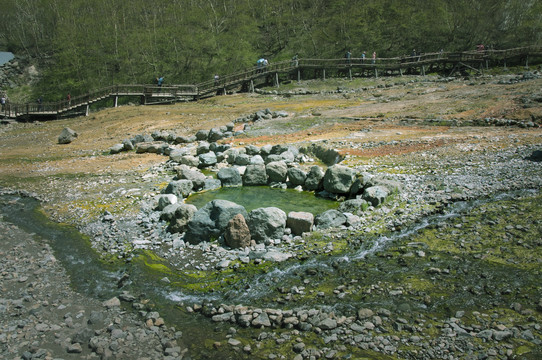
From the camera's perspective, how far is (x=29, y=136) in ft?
103

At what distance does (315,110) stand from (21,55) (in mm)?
55817

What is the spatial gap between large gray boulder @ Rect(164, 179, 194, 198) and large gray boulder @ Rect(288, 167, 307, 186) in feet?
12.2

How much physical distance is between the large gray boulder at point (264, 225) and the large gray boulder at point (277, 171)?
15.8ft

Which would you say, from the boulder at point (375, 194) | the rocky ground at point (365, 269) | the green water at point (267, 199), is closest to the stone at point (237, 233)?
the rocky ground at point (365, 269)

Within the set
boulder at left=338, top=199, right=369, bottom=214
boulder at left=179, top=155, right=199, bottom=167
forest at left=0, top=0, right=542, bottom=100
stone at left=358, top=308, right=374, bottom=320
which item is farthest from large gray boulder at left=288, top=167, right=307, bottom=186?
forest at left=0, top=0, right=542, bottom=100

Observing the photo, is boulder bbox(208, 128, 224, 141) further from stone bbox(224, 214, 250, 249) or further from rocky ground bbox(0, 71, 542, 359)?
stone bbox(224, 214, 250, 249)

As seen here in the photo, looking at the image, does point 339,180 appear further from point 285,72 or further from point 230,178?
point 285,72

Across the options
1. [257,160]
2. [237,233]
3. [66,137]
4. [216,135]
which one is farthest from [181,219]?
[66,137]

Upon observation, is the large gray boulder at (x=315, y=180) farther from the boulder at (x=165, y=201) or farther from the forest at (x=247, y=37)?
the forest at (x=247, y=37)

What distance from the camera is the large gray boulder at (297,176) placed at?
46.7 ft

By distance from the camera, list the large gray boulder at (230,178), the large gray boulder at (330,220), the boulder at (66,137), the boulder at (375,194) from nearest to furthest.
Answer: the large gray boulder at (330,220), the boulder at (375,194), the large gray boulder at (230,178), the boulder at (66,137)

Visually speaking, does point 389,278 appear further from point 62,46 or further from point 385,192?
point 62,46

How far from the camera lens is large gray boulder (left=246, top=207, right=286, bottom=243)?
987cm

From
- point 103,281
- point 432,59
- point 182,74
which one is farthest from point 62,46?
point 103,281
